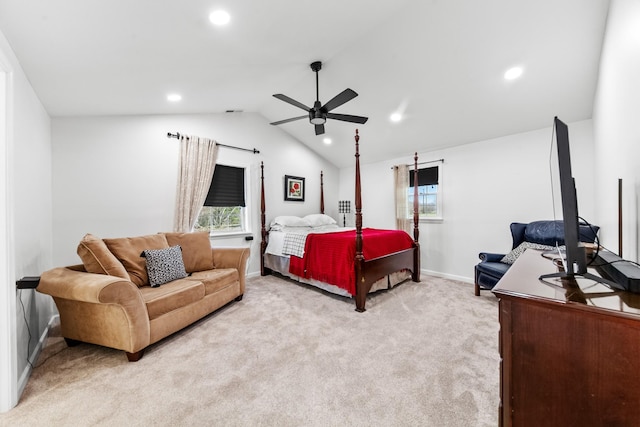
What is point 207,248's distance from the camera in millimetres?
3248

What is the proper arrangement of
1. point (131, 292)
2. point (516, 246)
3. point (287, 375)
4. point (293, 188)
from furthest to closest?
1. point (293, 188)
2. point (516, 246)
3. point (131, 292)
4. point (287, 375)

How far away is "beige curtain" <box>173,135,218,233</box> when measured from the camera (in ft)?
12.0

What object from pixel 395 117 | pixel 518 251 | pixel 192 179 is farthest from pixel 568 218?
pixel 192 179

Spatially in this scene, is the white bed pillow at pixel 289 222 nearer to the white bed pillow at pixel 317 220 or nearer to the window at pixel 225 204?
the white bed pillow at pixel 317 220

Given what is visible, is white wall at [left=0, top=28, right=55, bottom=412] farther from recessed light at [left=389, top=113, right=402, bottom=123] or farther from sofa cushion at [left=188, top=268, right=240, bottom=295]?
recessed light at [left=389, top=113, right=402, bottom=123]

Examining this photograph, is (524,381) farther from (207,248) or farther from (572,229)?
(207,248)

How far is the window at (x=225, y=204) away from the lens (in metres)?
4.11

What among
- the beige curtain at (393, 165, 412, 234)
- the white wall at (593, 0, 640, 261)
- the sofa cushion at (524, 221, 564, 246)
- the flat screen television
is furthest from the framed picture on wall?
the flat screen television

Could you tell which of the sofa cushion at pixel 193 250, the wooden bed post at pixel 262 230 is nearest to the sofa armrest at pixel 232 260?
the sofa cushion at pixel 193 250

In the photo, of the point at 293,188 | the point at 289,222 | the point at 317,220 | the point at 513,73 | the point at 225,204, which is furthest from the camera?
the point at 293,188

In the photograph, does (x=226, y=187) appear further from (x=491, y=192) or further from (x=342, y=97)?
(x=491, y=192)

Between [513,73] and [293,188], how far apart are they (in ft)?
11.9

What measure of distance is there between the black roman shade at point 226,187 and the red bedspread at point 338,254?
142 centimetres

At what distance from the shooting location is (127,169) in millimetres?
3295
